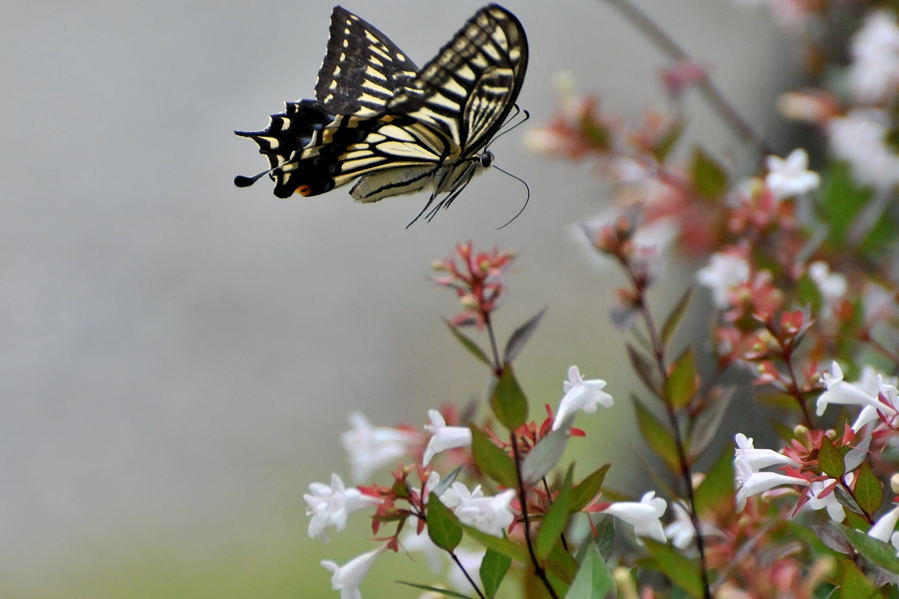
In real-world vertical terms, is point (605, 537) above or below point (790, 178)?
below

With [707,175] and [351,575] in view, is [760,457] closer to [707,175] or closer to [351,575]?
[351,575]

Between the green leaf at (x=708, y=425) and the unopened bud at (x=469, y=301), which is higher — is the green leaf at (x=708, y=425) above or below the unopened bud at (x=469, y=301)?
below

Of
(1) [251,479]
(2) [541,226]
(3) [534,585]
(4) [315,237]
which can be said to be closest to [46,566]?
(1) [251,479]

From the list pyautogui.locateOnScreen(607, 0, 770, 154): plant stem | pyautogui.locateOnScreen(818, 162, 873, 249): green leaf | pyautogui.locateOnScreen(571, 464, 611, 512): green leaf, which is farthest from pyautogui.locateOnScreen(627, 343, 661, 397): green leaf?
pyautogui.locateOnScreen(607, 0, 770, 154): plant stem

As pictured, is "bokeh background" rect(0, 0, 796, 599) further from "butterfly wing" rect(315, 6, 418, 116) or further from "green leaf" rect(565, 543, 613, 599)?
"green leaf" rect(565, 543, 613, 599)

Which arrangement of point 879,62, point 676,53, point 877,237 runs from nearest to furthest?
point 877,237
point 879,62
point 676,53

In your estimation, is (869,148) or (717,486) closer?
(717,486)

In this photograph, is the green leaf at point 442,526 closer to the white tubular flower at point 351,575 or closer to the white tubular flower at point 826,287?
the white tubular flower at point 351,575

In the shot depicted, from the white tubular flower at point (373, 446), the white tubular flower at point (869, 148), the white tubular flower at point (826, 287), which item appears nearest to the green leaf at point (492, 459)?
the white tubular flower at point (373, 446)

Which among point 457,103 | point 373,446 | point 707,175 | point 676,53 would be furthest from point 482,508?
point 676,53
